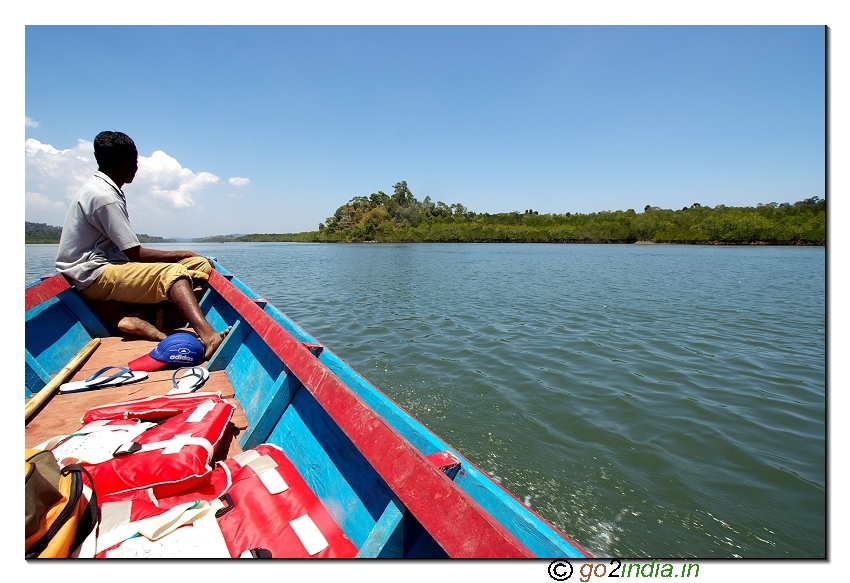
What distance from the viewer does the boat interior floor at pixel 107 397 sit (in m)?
2.15

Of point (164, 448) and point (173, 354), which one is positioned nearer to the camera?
point (164, 448)

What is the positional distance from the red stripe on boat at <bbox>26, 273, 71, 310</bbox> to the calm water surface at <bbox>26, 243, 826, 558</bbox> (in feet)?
10.9

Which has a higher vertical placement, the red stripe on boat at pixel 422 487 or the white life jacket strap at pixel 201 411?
the red stripe on boat at pixel 422 487

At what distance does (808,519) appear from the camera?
2828mm

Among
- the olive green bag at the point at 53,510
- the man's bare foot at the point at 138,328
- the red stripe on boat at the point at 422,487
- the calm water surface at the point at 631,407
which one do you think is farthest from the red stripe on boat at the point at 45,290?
the calm water surface at the point at 631,407

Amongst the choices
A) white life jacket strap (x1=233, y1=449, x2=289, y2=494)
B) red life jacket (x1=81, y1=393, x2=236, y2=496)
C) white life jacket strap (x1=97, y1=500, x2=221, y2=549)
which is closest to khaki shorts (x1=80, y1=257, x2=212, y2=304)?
red life jacket (x1=81, y1=393, x2=236, y2=496)

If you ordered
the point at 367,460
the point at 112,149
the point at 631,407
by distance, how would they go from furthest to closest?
the point at 631,407, the point at 112,149, the point at 367,460

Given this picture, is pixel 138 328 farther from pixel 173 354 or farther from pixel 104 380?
pixel 104 380

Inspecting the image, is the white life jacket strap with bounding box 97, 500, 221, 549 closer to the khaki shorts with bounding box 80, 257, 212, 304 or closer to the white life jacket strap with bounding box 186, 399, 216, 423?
the white life jacket strap with bounding box 186, 399, 216, 423

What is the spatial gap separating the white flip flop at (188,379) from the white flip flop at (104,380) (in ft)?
0.78

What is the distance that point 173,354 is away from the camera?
3074mm

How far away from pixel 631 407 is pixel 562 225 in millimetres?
83845

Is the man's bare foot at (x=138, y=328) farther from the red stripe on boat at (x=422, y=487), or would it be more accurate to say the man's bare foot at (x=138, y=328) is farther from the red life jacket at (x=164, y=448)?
the red stripe on boat at (x=422, y=487)

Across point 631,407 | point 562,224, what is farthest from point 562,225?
point 631,407
